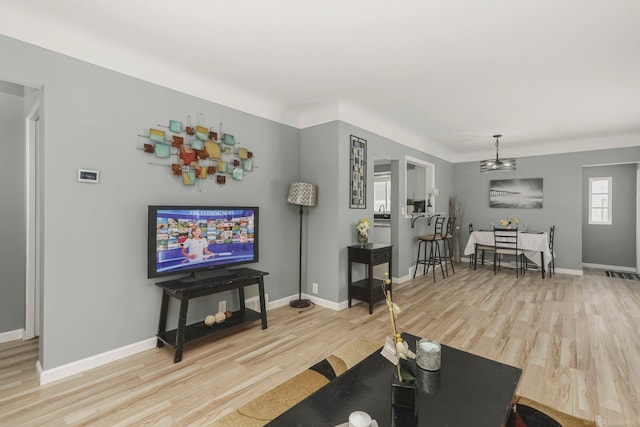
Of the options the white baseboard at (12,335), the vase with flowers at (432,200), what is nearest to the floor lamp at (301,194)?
the white baseboard at (12,335)

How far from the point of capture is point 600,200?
6.36 meters

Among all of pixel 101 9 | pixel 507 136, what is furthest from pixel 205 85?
pixel 507 136

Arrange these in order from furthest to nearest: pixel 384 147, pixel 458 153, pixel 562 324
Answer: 1. pixel 458 153
2. pixel 384 147
3. pixel 562 324

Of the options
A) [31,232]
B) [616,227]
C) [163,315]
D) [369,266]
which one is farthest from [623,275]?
[31,232]

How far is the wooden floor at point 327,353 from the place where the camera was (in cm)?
190

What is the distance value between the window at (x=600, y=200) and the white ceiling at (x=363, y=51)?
2.80 meters

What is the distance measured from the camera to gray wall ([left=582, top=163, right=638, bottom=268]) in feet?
19.7

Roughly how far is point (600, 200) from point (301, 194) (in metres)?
6.72

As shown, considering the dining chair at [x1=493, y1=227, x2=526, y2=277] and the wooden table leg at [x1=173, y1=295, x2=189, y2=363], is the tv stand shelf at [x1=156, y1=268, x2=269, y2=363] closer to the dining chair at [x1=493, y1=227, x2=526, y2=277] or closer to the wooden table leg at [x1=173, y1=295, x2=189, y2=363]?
the wooden table leg at [x1=173, y1=295, x2=189, y2=363]

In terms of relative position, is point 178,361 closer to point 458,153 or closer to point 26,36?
point 26,36

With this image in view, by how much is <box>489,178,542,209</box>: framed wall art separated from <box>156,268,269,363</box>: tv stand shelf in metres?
5.75

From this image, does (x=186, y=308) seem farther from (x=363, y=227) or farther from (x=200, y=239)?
(x=363, y=227)

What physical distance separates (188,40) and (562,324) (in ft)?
15.1

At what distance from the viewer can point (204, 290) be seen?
2.64 metres
